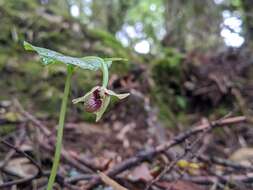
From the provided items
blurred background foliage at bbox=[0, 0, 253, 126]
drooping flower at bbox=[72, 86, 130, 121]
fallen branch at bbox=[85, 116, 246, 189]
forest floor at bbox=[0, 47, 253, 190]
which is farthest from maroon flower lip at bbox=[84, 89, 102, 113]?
blurred background foliage at bbox=[0, 0, 253, 126]

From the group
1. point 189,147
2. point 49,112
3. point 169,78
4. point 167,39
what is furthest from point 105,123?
point 167,39

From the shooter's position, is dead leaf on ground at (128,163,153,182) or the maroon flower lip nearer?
the maroon flower lip

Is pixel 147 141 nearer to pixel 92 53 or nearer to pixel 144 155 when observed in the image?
pixel 144 155

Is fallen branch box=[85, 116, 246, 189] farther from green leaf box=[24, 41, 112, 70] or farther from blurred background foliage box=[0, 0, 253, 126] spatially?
blurred background foliage box=[0, 0, 253, 126]

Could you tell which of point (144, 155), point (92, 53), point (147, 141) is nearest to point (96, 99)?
point (144, 155)

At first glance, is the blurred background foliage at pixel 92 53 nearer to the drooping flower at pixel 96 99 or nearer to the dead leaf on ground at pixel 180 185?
the dead leaf on ground at pixel 180 185

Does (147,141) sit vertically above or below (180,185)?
above

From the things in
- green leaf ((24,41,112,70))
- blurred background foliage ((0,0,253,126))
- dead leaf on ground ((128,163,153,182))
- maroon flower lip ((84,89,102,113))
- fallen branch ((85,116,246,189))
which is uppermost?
blurred background foliage ((0,0,253,126))

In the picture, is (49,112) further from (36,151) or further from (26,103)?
(36,151)

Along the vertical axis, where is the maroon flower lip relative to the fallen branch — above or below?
above
